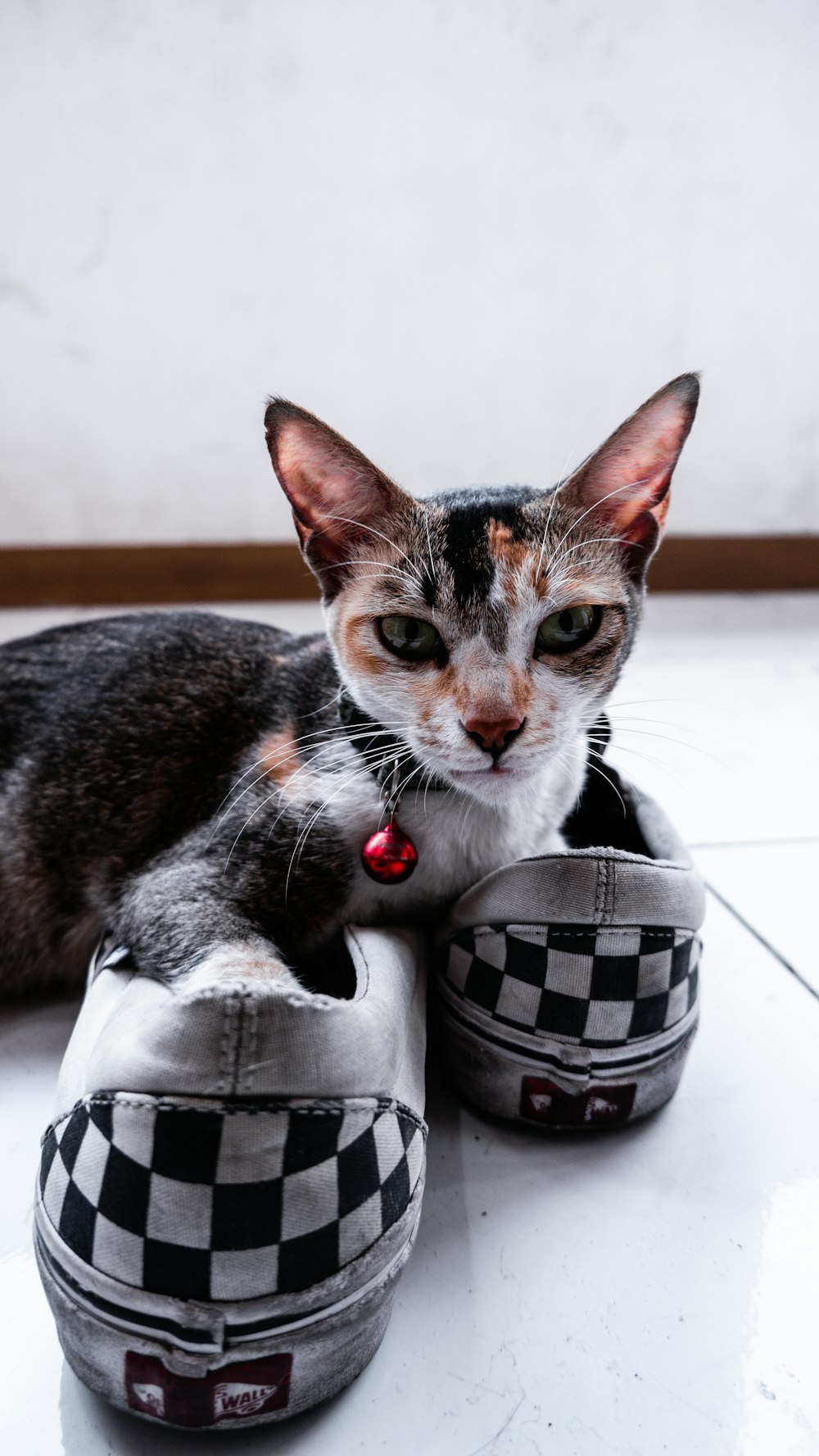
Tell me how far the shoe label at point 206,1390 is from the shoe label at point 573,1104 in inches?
11.8

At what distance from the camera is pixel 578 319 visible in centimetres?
224

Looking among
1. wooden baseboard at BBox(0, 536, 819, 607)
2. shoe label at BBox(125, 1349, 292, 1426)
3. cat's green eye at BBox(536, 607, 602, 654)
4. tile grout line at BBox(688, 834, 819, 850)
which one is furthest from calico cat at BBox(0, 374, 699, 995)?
wooden baseboard at BBox(0, 536, 819, 607)

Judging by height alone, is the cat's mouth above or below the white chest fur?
above

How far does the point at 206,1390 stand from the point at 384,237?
84.7 inches

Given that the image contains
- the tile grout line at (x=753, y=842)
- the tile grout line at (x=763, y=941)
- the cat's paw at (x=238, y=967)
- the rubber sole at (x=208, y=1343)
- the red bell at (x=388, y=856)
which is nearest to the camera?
the rubber sole at (x=208, y=1343)

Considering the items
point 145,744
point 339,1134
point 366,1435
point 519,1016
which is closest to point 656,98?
point 145,744

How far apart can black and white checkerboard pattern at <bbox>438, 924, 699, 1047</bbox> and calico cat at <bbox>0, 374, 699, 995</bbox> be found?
3.9 inches

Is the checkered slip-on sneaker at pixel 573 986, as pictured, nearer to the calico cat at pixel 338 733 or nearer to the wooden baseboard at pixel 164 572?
the calico cat at pixel 338 733

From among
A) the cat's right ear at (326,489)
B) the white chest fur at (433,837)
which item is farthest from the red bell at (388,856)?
the cat's right ear at (326,489)

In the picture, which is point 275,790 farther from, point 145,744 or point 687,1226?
point 687,1226

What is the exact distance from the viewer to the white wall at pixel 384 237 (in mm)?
1991

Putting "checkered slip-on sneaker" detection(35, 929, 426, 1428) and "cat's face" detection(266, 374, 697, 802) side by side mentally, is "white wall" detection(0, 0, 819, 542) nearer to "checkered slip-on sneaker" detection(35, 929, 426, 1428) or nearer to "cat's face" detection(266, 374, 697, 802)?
"cat's face" detection(266, 374, 697, 802)

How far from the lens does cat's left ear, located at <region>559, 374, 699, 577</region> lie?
0.78 m

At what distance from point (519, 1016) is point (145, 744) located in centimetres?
45
